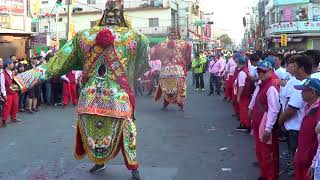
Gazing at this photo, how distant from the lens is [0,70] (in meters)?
11.2

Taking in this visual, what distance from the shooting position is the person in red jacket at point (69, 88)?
1514cm

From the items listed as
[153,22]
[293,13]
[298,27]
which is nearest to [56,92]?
[298,27]

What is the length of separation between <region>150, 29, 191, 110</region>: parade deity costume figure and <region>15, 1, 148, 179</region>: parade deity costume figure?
6667 mm

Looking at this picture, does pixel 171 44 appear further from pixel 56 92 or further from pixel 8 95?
pixel 56 92

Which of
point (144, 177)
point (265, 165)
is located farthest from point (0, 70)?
point (265, 165)

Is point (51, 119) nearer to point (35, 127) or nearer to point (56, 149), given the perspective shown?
point (35, 127)

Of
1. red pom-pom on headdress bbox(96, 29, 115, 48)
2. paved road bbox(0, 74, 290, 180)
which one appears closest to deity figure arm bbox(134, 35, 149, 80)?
red pom-pom on headdress bbox(96, 29, 115, 48)

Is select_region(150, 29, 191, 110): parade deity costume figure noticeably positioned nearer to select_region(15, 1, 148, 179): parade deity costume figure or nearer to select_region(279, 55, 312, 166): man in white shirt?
select_region(15, 1, 148, 179): parade deity costume figure

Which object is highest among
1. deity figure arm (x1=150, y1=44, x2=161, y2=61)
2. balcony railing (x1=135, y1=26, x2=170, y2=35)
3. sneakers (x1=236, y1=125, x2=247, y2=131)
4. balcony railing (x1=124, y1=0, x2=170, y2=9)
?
balcony railing (x1=124, y1=0, x2=170, y2=9)

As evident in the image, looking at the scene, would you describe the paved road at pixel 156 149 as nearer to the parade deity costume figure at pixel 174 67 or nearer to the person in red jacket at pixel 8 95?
the person in red jacket at pixel 8 95

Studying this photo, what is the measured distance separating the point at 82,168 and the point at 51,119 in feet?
18.4

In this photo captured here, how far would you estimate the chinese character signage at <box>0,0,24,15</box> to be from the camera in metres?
28.5

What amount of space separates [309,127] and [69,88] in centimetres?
1175

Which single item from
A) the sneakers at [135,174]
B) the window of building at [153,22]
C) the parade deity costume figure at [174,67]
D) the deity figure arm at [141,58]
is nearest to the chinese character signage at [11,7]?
the parade deity costume figure at [174,67]
